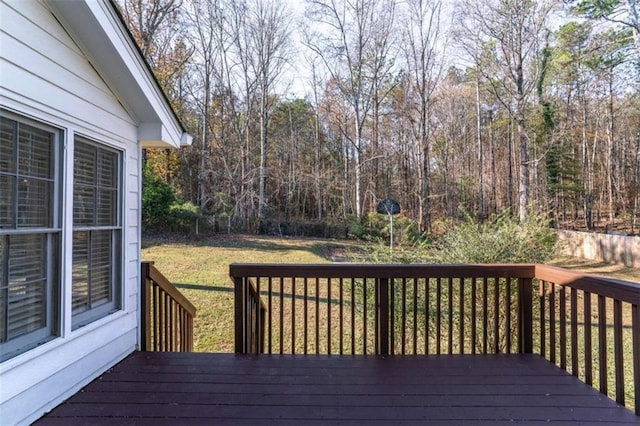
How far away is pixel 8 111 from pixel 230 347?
3.75 m

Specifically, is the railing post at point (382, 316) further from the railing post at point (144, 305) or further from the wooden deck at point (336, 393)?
the railing post at point (144, 305)

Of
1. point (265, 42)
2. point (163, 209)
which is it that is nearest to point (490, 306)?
point (163, 209)

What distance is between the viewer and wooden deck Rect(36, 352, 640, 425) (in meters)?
1.99

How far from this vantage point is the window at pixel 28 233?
1.80m

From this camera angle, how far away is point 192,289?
6.70 m

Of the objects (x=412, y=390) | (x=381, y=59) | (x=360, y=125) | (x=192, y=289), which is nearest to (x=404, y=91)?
(x=381, y=59)

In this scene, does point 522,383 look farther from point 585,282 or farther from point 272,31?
point 272,31

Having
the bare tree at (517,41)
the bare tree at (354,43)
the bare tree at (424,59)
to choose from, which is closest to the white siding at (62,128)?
the bare tree at (517,41)

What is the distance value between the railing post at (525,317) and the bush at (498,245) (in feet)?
4.16

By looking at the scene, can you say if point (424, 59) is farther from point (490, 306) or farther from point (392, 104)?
point (490, 306)

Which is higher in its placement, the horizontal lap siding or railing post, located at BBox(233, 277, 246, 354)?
the horizontal lap siding

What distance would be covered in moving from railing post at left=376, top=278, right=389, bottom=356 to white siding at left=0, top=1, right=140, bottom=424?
2087 millimetres

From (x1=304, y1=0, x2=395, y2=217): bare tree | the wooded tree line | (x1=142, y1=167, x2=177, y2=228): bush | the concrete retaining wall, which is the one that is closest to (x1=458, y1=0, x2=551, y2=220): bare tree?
the wooded tree line

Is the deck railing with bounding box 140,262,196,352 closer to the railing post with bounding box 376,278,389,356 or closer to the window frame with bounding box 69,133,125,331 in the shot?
the window frame with bounding box 69,133,125,331
